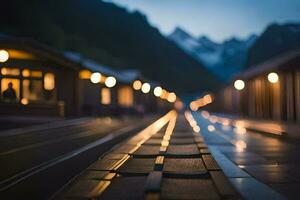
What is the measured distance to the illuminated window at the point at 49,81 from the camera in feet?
98.0

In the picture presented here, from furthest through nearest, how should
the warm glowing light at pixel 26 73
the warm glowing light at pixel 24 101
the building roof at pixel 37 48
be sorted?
the warm glowing light at pixel 26 73, the warm glowing light at pixel 24 101, the building roof at pixel 37 48

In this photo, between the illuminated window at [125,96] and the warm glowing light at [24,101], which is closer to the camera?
the warm glowing light at [24,101]

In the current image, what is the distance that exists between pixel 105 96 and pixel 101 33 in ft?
289

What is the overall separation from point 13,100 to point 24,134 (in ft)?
33.7

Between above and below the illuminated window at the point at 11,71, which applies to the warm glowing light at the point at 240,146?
below

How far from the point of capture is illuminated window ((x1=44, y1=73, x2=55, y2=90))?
1176 inches

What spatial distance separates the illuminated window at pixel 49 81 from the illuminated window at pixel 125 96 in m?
23.6

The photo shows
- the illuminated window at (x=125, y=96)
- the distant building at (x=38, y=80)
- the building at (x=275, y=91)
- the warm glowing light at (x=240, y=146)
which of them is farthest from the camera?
the illuminated window at (x=125, y=96)

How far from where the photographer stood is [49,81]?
30.4 m

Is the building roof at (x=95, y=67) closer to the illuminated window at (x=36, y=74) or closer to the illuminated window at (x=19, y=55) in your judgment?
the illuminated window at (x=36, y=74)

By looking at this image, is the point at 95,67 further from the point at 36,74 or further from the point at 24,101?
the point at 24,101

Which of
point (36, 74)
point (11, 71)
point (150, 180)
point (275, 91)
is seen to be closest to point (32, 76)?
point (36, 74)

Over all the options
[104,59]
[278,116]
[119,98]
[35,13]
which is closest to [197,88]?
[104,59]

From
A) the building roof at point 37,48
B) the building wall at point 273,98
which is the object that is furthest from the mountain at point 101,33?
the building wall at point 273,98
